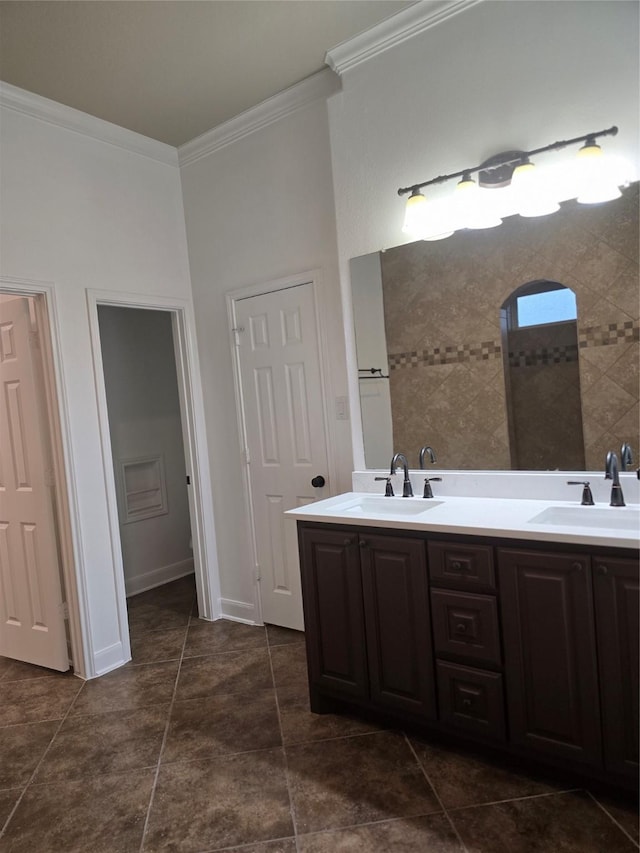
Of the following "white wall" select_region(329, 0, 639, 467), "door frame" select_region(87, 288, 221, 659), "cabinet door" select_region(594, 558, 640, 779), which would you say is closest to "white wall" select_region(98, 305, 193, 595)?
"door frame" select_region(87, 288, 221, 659)

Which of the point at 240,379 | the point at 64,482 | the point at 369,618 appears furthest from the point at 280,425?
the point at 369,618

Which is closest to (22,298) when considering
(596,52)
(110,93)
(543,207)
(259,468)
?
(110,93)

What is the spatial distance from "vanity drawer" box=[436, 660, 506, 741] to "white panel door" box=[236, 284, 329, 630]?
1.29 meters

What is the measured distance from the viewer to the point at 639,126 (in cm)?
203

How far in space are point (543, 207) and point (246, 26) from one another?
59.5 inches

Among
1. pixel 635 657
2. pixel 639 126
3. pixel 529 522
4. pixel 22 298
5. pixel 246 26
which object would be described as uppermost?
pixel 246 26

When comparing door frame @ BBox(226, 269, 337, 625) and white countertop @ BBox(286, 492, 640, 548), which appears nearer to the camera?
white countertop @ BBox(286, 492, 640, 548)

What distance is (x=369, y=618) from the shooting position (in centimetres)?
227

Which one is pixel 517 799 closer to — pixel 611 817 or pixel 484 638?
pixel 611 817

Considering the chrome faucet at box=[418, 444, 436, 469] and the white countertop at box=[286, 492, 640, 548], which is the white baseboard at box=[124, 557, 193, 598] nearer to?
the white countertop at box=[286, 492, 640, 548]

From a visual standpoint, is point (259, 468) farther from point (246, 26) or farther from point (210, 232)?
point (246, 26)

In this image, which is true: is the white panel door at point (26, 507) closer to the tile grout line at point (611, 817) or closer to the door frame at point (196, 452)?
the door frame at point (196, 452)

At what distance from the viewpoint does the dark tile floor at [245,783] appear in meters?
1.78

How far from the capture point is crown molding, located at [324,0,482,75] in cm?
238
